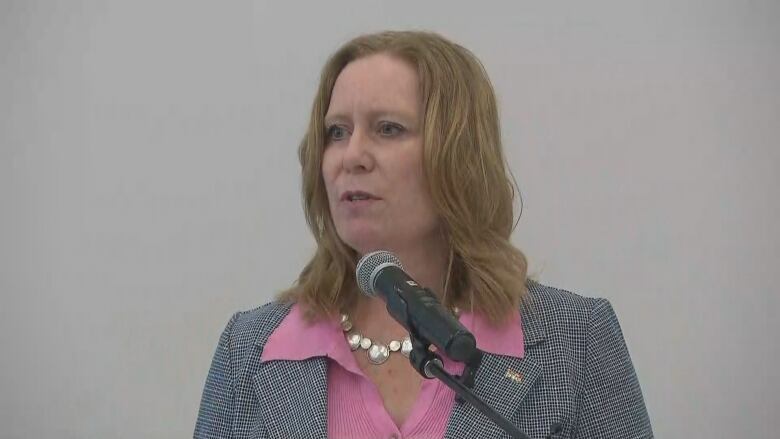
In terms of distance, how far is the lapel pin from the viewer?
1247 millimetres

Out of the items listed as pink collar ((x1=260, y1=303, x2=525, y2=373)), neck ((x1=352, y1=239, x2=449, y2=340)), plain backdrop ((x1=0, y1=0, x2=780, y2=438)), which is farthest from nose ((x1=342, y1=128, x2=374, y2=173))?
plain backdrop ((x1=0, y1=0, x2=780, y2=438))

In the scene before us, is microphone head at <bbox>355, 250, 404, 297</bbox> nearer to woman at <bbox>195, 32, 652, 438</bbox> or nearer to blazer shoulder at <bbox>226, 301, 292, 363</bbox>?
woman at <bbox>195, 32, 652, 438</bbox>

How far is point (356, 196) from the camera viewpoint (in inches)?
50.4

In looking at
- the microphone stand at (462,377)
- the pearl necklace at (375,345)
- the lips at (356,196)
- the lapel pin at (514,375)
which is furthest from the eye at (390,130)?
the microphone stand at (462,377)

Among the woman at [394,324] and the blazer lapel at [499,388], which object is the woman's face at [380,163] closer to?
the woman at [394,324]

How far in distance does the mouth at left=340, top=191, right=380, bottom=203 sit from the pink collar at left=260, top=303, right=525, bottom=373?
234 mm

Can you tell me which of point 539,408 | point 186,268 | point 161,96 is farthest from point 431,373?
point 161,96

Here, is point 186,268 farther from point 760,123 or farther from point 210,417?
point 760,123

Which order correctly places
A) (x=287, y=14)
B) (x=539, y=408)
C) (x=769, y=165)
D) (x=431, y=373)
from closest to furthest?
1. (x=431, y=373)
2. (x=539, y=408)
3. (x=769, y=165)
4. (x=287, y=14)

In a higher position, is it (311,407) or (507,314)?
(507,314)

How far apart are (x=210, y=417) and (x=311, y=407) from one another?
22 cm

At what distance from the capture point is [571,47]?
76.4 inches

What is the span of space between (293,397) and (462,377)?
520mm

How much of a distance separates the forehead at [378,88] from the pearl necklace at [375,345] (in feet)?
1.20
